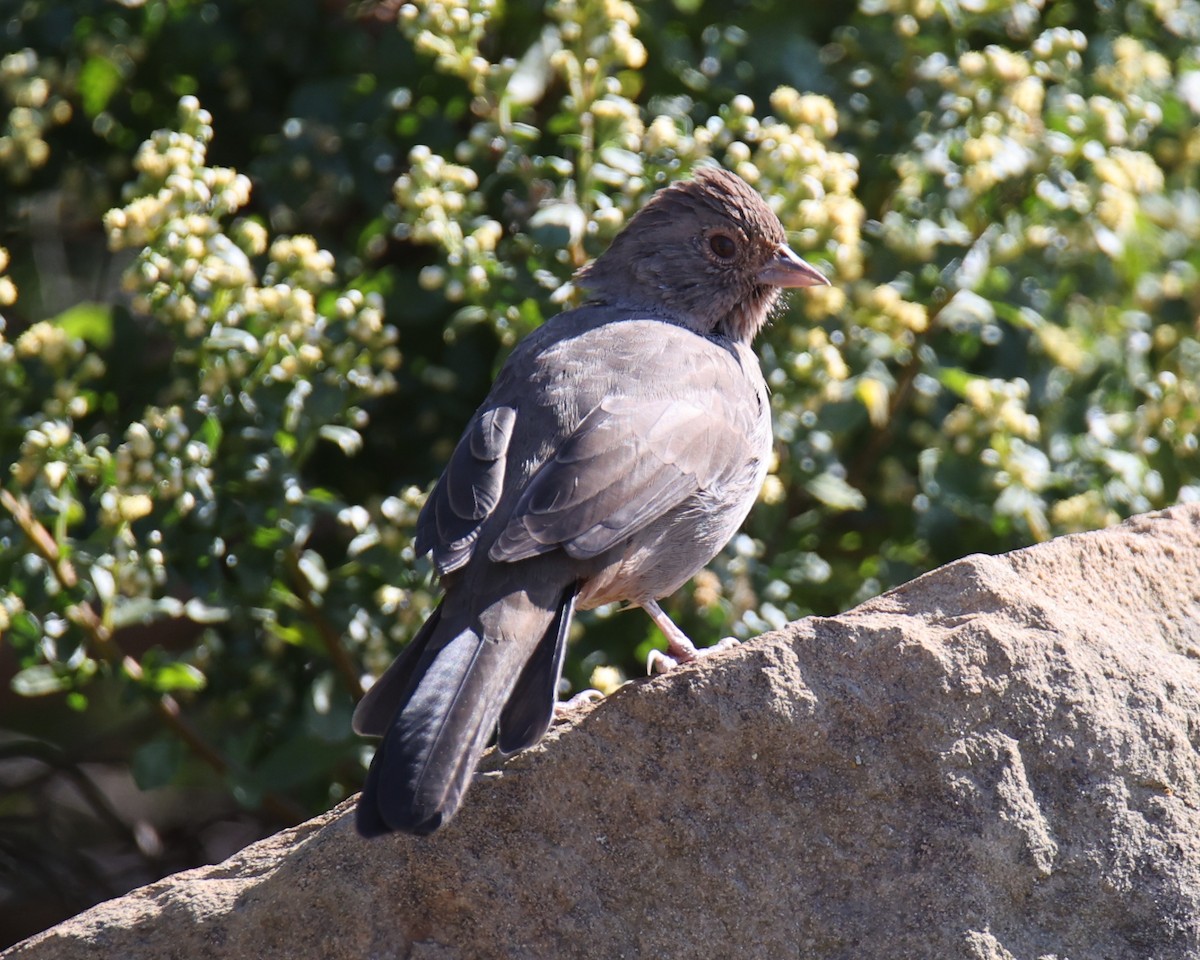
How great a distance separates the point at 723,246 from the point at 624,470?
4.24 ft

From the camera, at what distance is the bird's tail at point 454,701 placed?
8.38 feet

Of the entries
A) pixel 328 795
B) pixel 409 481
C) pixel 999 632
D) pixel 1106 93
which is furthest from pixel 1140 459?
pixel 328 795

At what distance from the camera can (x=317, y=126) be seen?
4695mm

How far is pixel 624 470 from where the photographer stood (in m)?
3.33

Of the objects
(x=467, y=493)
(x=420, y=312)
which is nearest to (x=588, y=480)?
(x=467, y=493)

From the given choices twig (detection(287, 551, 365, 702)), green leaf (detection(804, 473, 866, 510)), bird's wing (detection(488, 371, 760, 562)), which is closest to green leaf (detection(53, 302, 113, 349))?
twig (detection(287, 551, 365, 702))

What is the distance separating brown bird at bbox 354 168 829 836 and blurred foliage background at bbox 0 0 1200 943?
17cm

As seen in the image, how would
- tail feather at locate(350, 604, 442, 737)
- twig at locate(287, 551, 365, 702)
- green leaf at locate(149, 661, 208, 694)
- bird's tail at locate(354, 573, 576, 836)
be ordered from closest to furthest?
1. bird's tail at locate(354, 573, 576, 836)
2. tail feather at locate(350, 604, 442, 737)
3. green leaf at locate(149, 661, 208, 694)
4. twig at locate(287, 551, 365, 702)

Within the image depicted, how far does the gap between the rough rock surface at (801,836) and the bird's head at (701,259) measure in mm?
1597

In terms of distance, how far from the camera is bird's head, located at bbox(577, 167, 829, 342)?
4332mm

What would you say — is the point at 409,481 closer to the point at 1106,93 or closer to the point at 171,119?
the point at 171,119

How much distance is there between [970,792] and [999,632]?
0.35 m

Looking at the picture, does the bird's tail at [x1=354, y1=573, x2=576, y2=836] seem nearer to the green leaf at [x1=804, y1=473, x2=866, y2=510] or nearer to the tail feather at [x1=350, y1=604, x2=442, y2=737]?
the tail feather at [x1=350, y1=604, x2=442, y2=737]

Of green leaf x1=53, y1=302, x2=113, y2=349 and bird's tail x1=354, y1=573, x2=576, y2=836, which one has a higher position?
bird's tail x1=354, y1=573, x2=576, y2=836
